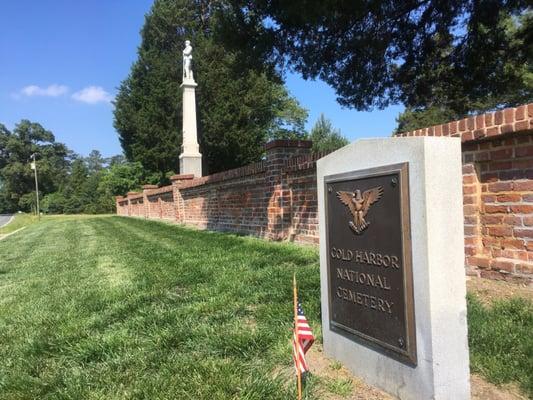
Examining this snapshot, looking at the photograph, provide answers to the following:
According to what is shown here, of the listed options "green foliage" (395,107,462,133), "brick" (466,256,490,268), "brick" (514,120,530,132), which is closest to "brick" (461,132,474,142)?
"brick" (514,120,530,132)

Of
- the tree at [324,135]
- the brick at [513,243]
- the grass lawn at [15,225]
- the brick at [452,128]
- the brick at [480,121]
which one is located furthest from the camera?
the tree at [324,135]

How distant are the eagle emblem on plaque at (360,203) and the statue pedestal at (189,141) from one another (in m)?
17.0

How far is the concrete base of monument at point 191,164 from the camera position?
19594 mm

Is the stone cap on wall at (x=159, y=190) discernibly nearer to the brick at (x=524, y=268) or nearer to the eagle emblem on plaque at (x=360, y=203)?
the brick at (x=524, y=268)

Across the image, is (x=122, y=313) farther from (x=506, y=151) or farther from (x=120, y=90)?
(x=120, y=90)

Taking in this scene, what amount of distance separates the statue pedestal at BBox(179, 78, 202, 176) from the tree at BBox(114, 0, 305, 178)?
6350 millimetres

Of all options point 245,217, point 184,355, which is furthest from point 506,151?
point 245,217

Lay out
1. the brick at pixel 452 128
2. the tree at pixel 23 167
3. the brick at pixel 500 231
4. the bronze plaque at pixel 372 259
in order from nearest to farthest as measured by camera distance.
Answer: the bronze plaque at pixel 372 259, the brick at pixel 500 231, the brick at pixel 452 128, the tree at pixel 23 167

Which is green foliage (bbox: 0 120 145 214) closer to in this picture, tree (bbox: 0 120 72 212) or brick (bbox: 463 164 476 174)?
tree (bbox: 0 120 72 212)

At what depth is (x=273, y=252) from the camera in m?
6.92

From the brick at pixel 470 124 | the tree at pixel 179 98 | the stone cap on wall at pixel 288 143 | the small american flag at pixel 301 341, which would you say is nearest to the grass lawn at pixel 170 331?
the small american flag at pixel 301 341

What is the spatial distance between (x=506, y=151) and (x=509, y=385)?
7.65ft

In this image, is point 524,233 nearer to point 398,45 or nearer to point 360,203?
point 360,203

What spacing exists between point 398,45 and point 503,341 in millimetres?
8630
